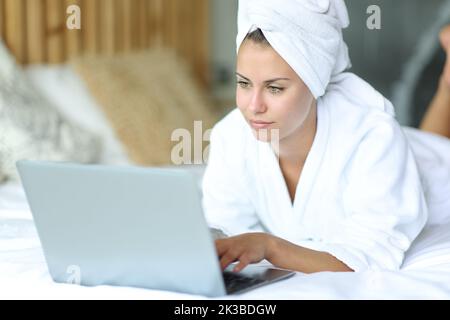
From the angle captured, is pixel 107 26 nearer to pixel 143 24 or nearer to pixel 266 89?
pixel 143 24

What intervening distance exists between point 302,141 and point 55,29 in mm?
1465

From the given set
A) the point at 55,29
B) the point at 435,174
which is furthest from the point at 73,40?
the point at 435,174

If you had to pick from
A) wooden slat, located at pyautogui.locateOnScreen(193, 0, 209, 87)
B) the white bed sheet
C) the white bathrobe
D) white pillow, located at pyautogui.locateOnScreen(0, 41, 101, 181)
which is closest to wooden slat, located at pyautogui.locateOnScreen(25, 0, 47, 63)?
white pillow, located at pyautogui.locateOnScreen(0, 41, 101, 181)

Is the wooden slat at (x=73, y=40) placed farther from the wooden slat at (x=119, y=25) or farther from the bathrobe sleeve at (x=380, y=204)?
the bathrobe sleeve at (x=380, y=204)

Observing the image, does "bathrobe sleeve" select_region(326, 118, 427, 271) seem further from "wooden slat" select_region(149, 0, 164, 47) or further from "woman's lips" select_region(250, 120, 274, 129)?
"wooden slat" select_region(149, 0, 164, 47)

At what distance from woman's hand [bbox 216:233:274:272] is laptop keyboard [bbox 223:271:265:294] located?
0.4 inches

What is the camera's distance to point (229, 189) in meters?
1.70

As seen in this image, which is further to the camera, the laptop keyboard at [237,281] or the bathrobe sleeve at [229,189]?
the bathrobe sleeve at [229,189]

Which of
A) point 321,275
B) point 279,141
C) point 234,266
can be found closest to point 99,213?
point 234,266

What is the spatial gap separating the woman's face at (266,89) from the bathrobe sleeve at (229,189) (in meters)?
0.20

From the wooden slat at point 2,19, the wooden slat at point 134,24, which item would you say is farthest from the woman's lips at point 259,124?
the wooden slat at point 134,24

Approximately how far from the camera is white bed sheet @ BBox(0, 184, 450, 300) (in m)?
1.18

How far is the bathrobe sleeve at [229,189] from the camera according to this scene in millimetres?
1687

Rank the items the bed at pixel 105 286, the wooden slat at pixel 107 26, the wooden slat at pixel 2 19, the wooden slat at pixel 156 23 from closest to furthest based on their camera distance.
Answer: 1. the bed at pixel 105 286
2. the wooden slat at pixel 2 19
3. the wooden slat at pixel 107 26
4. the wooden slat at pixel 156 23
